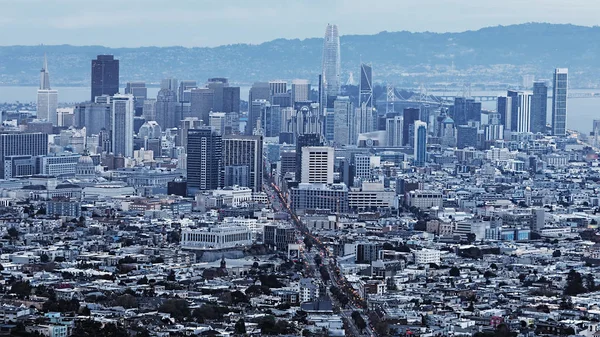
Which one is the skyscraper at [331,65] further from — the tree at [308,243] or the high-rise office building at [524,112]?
the tree at [308,243]

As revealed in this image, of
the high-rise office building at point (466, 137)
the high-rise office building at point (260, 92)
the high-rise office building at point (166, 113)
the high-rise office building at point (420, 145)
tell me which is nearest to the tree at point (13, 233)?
the high-rise office building at point (420, 145)

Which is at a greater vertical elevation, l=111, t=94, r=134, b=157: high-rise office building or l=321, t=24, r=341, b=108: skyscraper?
l=321, t=24, r=341, b=108: skyscraper

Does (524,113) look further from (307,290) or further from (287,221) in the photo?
(307,290)

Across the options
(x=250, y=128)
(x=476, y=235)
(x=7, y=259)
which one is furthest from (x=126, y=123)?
(x=7, y=259)

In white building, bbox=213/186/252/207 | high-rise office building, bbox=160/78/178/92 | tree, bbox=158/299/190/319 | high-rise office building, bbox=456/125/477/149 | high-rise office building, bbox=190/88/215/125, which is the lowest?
tree, bbox=158/299/190/319

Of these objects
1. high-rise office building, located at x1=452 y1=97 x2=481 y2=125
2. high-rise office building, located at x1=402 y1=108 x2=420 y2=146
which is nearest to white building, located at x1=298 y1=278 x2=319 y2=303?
high-rise office building, located at x1=402 y1=108 x2=420 y2=146

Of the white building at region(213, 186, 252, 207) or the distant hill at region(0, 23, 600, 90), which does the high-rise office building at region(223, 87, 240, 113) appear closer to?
the white building at region(213, 186, 252, 207)
